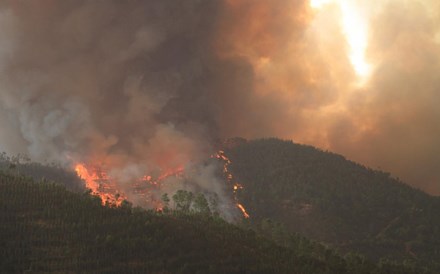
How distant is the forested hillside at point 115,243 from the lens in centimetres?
9500

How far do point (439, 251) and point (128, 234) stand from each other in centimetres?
12765

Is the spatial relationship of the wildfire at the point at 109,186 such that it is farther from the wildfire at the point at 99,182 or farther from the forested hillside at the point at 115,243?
the forested hillside at the point at 115,243

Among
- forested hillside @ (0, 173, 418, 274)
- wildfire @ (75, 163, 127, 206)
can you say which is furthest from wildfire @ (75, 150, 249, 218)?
forested hillside @ (0, 173, 418, 274)

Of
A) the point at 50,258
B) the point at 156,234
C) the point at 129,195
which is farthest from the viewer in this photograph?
the point at 129,195

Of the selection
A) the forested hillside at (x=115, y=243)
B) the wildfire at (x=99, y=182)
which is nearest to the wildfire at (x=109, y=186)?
the wildfire at (x=99, y=182)

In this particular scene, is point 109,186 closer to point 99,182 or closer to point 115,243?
point 99,182

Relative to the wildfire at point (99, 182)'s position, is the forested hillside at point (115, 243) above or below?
below

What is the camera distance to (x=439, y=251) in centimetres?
19950

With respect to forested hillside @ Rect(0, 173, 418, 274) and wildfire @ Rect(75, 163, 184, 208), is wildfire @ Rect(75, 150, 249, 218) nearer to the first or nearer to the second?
wildfire @ Rect(75, 163, 184, 208)

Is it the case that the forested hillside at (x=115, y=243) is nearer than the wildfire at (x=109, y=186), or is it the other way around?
the forested hillside at (x=115, y=243)

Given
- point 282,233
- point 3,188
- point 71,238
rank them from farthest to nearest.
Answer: point 282,233
point 3,188
point 71,238

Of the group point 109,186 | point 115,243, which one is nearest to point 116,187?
point 109,186

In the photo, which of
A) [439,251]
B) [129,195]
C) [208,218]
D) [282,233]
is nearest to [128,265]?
[208,218]

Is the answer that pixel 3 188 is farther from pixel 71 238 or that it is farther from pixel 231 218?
pixel 231 218
